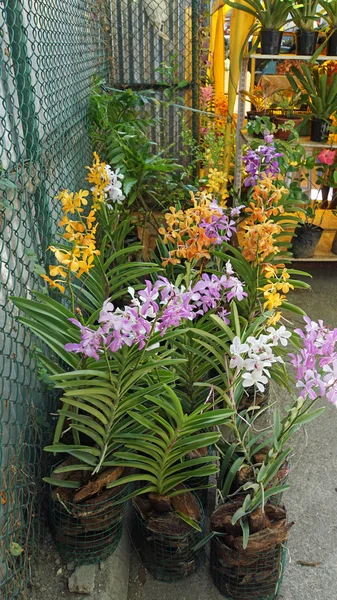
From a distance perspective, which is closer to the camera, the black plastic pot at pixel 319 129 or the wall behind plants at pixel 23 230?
the wall behind plants at pixel 23 230

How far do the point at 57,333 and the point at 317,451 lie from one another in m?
1.44

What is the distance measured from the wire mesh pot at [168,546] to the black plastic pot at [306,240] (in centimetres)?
245

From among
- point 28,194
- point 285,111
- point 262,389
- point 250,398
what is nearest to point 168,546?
point 262,389

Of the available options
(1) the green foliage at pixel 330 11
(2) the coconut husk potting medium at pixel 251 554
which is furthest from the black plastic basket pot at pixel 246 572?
(1) the green foliage at pixel 330 11

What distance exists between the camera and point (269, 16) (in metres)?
3.12

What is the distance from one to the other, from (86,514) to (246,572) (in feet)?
1.70

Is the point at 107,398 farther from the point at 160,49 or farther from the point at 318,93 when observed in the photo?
the point at 160,49

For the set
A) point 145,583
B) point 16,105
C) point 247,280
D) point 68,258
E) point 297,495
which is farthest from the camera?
point 247,280

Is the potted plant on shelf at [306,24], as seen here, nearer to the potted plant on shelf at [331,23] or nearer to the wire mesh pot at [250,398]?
the potted plant on shelf at [331,23]

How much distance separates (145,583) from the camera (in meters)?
1.73

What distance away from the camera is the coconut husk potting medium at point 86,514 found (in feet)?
4.95

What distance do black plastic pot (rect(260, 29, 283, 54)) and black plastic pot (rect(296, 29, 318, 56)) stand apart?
5.8 inches

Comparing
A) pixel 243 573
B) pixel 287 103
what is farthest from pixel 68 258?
pixel 287 103

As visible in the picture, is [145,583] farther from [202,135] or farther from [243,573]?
[202,135]
